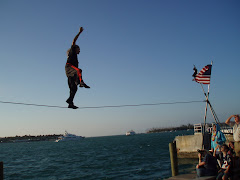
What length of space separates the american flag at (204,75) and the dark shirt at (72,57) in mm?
9073

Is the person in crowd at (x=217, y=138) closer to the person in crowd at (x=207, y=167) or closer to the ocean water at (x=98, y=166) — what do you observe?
the person in crowd at (x=207, y=167)

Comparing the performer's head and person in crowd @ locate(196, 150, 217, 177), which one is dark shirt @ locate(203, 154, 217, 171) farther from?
the performer's head

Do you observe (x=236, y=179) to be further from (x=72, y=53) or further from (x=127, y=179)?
(x=127, y=179)

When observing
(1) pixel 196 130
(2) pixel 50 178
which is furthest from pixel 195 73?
(2) pixel 50 178

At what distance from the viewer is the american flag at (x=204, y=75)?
13266mm

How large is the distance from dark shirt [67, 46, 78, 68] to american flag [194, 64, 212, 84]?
9073 millimetres

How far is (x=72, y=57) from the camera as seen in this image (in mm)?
6516

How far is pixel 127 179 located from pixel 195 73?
1058 cm

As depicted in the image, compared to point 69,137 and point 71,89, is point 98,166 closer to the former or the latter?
point 71,89

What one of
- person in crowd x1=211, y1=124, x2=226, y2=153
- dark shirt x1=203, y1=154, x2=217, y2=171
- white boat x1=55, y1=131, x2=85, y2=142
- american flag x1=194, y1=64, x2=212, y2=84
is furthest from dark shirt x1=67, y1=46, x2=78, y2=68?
white boat x1=55, y1=131, x2=85, y2=142

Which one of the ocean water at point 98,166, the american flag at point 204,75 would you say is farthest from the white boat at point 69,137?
the american flag at point 204,75

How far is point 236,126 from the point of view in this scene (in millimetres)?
9109

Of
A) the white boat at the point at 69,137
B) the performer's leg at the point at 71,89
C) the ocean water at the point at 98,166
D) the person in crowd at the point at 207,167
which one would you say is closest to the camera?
the performer's leg at the point at 71,89

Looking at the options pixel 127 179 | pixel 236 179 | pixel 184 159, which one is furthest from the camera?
pixel 184 159
